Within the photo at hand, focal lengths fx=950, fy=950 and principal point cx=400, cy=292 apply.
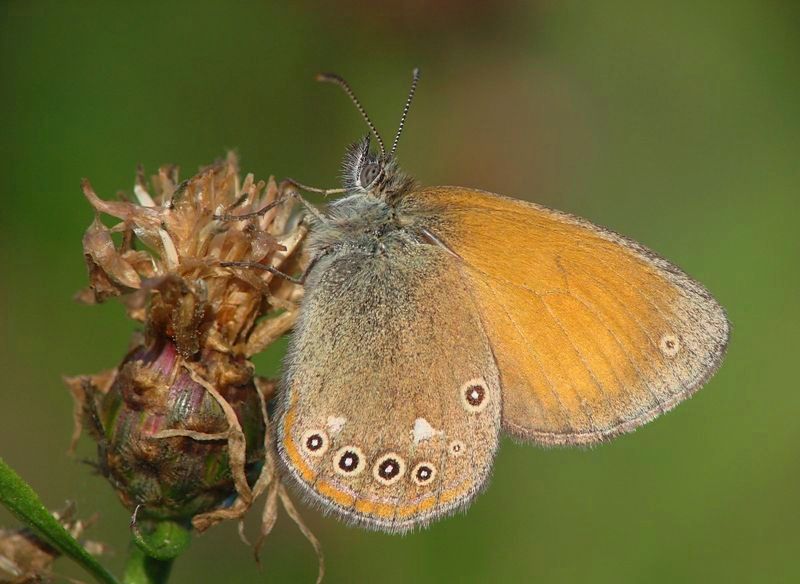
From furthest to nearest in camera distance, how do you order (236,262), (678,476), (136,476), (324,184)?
(324,184)
(678,476)
(236,262)
(136,476)

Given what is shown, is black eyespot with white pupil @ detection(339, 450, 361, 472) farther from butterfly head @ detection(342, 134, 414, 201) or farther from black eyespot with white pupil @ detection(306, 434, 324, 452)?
butterfly head @ detection(342, 134, 414, 201)

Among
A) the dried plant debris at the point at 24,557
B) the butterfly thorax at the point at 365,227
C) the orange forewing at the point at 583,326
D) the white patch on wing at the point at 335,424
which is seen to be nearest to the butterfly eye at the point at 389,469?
the white patch on wing at the point at 335,424

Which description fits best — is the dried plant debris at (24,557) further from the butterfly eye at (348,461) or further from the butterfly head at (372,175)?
the butterfly head at (372,175)

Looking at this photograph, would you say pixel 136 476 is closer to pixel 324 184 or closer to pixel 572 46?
pixel 324 184

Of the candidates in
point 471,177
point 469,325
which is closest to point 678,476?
point 471,177

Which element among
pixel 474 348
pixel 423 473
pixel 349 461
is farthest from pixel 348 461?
pixel 474 348

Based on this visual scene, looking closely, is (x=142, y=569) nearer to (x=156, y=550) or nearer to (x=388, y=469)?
(x=156, y=550)

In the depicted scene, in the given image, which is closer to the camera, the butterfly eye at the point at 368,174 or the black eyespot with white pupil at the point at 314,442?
the black eyespot with white pupil at the point at 314,442
